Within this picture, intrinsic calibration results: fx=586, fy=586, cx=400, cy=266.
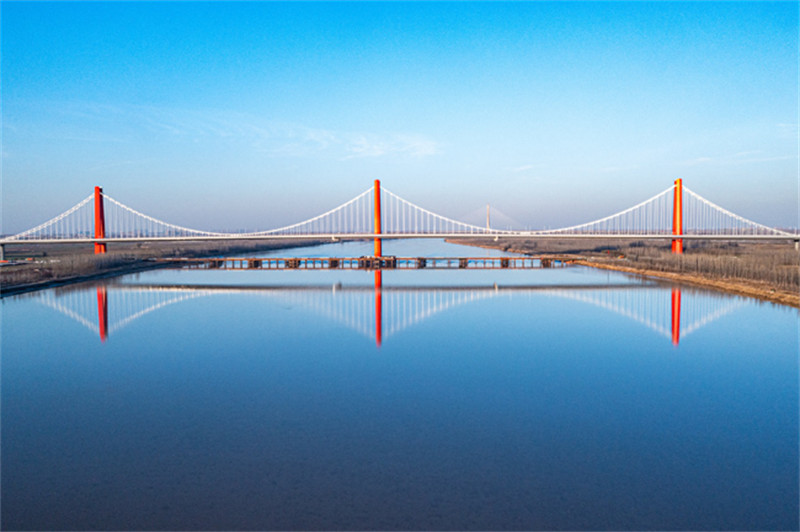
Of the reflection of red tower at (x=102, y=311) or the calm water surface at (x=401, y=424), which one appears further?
the reflection of red tower at (x=102, y=311)

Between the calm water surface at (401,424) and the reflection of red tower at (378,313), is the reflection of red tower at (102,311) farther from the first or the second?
the reflection of red tower at (378,313)

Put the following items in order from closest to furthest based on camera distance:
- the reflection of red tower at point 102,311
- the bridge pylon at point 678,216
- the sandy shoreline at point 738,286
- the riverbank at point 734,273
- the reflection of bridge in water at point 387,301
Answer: the reflection of red tower at point 102,311
the reflection of bridge in water at point 387,301
the sandy shoreline at point 738,286
the riverbank at point 734,273
the bridge pylon at point 678,216

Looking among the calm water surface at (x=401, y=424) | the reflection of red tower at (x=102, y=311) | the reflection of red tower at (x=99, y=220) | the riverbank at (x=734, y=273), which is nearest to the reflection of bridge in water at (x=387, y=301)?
the reflection of red tower at (x=102, y=311)

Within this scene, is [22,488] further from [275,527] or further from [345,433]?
→ [345,433]

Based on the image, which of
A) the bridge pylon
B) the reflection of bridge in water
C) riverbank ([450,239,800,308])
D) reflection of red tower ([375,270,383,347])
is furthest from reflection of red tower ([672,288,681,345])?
the bridge pylon

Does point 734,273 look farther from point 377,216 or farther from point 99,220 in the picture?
point 99,220

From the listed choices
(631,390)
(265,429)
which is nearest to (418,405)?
(265,429)

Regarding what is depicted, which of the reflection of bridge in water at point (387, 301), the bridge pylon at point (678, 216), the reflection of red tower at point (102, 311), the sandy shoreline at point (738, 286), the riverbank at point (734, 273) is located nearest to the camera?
the reflection of red tower at point (102, 311)
